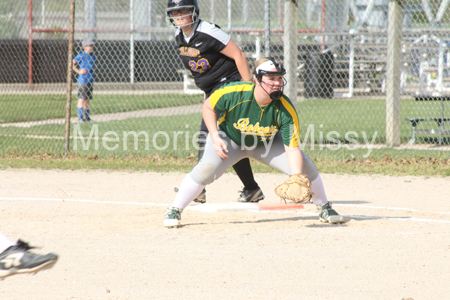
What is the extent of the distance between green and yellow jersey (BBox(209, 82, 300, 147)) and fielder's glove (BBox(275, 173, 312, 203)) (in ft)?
1.10

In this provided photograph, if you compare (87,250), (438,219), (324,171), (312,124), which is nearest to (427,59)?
(312,124)

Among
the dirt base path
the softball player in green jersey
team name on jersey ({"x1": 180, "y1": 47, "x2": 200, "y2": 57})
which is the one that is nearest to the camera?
the dirt base path

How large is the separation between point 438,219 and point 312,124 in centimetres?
712

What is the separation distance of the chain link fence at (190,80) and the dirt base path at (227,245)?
9.16 ft

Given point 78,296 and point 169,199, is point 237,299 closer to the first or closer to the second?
point 78,296

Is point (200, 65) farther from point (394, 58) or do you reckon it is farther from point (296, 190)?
point (394, 58)

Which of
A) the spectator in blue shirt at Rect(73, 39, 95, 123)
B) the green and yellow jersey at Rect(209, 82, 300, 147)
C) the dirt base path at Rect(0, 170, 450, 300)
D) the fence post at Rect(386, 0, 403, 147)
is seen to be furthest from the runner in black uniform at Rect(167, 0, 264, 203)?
the spectator in blue shirt at Rect(73, 39, 95, 123)

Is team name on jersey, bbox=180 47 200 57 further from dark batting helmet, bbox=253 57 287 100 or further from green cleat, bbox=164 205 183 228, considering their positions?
green cleat, bbox=164 205 183 228

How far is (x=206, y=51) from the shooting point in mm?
5215

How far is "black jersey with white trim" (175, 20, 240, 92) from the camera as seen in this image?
16.9 ft

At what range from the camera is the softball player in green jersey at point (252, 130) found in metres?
4.45

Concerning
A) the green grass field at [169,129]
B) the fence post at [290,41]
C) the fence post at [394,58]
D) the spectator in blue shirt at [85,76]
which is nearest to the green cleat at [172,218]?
the green grass field at [169,129]

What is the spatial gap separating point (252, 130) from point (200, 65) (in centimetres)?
108

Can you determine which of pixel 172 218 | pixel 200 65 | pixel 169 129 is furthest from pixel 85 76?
pixel 172 218
